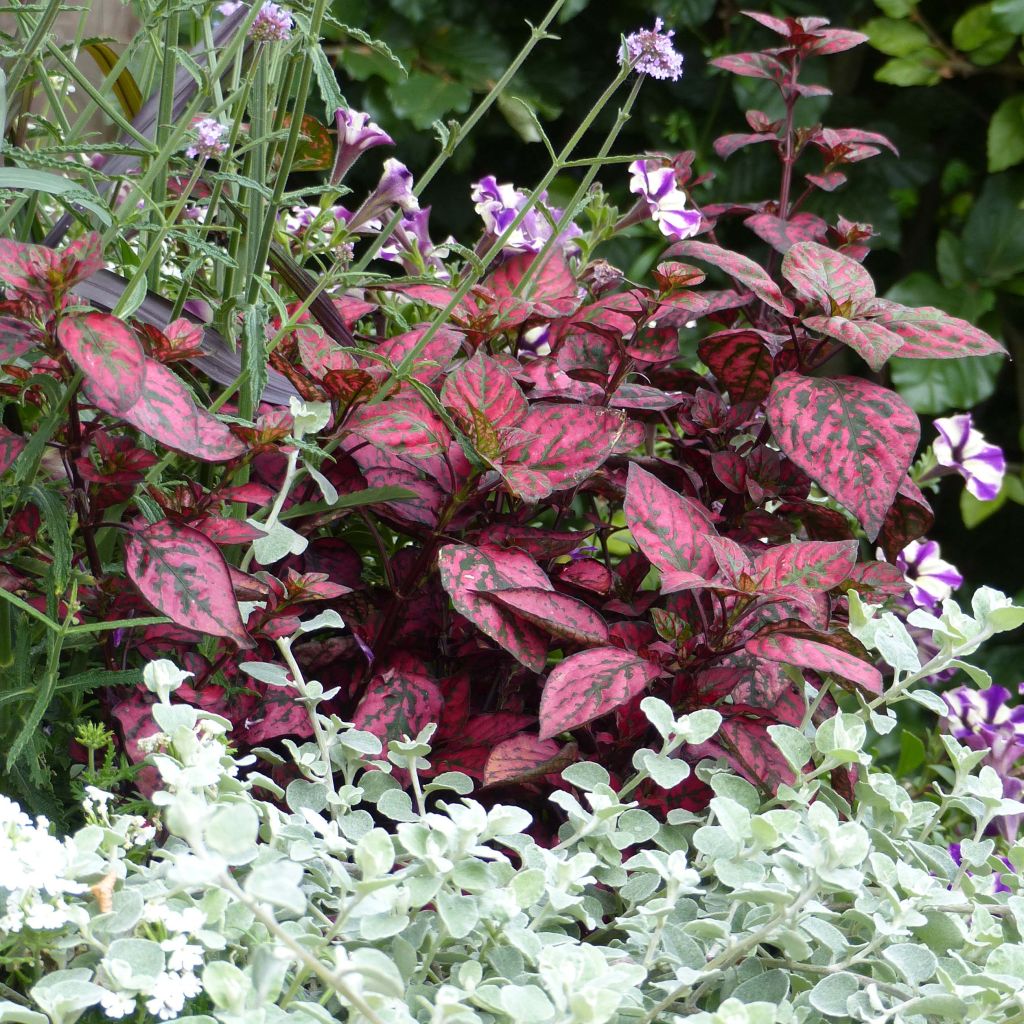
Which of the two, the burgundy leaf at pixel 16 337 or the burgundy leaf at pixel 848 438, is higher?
the burgundy leaf at pixel 16 337

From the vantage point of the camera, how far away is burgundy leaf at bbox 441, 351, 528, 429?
0.73 meters

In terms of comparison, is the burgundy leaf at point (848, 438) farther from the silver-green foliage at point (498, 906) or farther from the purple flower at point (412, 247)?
the purple flower at point (412, 247)

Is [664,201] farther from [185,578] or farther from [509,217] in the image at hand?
[185,578]

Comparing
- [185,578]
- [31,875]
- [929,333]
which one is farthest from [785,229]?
[31,875]

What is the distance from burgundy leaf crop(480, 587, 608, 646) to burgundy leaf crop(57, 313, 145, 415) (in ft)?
0.76

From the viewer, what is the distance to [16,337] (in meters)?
0.59

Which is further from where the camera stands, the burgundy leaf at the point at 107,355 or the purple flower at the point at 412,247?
the purple flower at the point at 412,247

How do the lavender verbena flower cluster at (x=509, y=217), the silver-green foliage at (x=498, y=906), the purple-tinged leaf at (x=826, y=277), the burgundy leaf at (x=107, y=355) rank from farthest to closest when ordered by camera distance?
the lavender verbena flower cluster at (x=509, y=217)
the purple-tinged leaf at (x=826, y=277)
the burgundy leaf at (x=107, y=355)
the silver-green foliage at (x=498, y=906)

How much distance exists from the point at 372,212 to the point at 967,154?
188 centimetres

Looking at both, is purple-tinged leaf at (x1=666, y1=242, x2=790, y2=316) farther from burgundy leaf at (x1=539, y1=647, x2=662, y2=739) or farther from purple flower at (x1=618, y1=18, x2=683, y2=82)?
burgundy leaf at (x1=539, y1=647, x2=662, y2=739)

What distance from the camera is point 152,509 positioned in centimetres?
68

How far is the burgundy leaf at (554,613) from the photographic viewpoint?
0.67m

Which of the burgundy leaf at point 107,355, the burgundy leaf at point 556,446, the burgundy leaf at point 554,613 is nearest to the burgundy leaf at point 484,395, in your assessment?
the burgundy leaf at point 556,446

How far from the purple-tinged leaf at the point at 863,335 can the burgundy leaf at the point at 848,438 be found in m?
0.03
